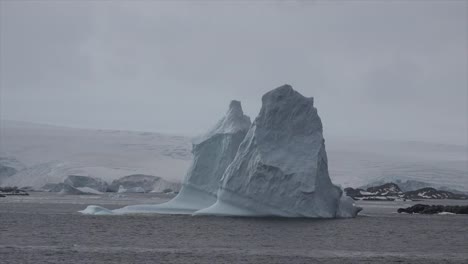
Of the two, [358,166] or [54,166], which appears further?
[358,166]

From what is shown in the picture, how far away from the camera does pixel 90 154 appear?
343 feet

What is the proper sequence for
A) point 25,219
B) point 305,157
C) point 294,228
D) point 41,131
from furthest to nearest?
point 41,131, point 25,219, point 305,157, point 294,228

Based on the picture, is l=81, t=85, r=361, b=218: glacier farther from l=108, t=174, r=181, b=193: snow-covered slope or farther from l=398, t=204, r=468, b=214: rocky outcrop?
l=108, t=174, r=181, b=193: snow-covered slope

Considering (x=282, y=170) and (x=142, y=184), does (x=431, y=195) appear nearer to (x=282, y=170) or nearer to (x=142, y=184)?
(x=142, y=184)

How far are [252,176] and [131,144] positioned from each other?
7625 centimetres

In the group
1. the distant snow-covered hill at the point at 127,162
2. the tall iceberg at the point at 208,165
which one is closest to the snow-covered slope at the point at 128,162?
the distant snow-covered hill at the point at 127,162

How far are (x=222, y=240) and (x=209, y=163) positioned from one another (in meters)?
14.9

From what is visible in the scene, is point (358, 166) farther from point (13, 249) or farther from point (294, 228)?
point (13, 249)

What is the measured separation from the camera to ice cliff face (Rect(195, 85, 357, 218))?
125 feet

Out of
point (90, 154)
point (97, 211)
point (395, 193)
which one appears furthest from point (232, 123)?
point (90, 154)

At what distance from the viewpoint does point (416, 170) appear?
3819 inches

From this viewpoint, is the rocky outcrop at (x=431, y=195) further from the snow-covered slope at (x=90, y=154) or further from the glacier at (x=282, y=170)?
the glacier at (x=282, y=170)

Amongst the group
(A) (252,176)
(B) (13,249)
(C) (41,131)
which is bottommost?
(B) (13,249)

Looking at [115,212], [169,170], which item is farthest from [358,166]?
[115,212]
